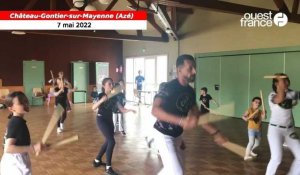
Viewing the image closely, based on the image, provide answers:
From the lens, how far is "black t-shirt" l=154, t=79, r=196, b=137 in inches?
106

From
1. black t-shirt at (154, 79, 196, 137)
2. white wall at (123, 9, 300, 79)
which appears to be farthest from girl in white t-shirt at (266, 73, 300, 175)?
white wall at (123, 9, 300, 79)

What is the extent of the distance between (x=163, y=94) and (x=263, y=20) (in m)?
7.99

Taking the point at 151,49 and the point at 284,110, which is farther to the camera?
the point at 151,49

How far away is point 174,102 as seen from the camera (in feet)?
8.91

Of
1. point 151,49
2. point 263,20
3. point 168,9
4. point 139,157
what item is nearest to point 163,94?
point 139,157

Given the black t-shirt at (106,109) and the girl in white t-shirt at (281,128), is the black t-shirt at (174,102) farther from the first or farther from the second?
the black t-shirt at (106,109)

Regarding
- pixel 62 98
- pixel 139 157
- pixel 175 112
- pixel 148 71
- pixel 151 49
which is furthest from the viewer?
pixel 148 71

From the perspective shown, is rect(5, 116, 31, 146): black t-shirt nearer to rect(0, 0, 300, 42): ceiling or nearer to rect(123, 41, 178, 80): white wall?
rect(0, 0, 300, 42): ceiling

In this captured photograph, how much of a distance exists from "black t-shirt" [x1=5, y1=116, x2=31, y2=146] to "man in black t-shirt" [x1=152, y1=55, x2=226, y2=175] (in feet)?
3.57

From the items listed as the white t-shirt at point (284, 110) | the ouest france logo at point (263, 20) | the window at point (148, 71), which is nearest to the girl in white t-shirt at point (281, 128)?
the white t-shirt at point (284, 110)

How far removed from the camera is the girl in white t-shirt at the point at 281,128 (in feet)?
11.7

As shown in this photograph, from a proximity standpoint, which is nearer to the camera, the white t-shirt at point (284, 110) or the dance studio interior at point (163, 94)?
the dance studio interior at point (163, 94)

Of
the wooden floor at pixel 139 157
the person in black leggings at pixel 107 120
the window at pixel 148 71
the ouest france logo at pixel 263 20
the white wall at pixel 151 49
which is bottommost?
the wooden floor at pixel 139 157

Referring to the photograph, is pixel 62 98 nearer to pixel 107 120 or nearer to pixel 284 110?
pixel 107 120
